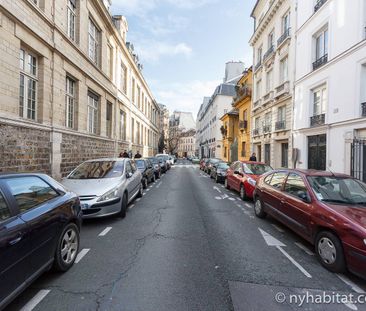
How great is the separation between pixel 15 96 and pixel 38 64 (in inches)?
86.4

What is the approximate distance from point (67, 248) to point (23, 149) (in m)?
6.05

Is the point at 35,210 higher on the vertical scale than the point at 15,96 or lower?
lower

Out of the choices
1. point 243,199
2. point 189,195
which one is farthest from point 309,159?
point 189,195

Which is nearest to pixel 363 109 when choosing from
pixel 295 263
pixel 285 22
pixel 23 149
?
pixel 295 263

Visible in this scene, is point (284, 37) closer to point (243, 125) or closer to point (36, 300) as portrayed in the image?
point (243, 125)

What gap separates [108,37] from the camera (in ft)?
57.1

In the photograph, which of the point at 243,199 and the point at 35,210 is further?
the point at 243,199

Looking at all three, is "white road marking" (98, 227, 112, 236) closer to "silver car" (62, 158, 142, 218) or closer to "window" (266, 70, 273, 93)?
"silver car" (62, 158, 142, 218)

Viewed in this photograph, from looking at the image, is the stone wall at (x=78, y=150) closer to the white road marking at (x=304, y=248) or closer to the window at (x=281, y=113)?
the white road marking at (x=304, y=248)

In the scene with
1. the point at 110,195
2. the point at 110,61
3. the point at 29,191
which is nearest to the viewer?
the point at 29,191

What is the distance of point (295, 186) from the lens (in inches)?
212

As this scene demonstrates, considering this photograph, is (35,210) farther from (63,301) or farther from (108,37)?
(108,37)

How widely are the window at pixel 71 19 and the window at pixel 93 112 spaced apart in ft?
10.9

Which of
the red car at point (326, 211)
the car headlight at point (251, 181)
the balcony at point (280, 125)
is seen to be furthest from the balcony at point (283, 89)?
the red car at point (326, 211)
